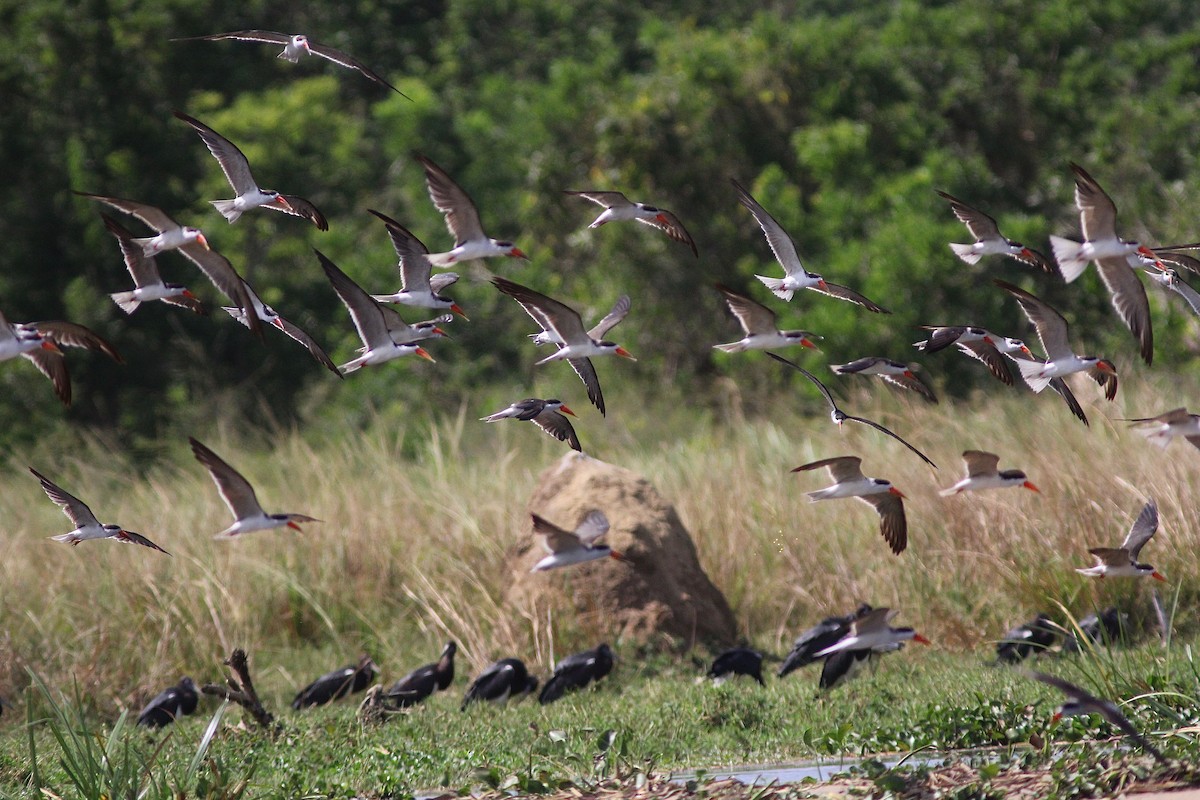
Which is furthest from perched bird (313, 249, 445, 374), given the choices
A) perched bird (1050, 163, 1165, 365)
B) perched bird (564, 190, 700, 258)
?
perched bird (1050, 163, 1165, 365)

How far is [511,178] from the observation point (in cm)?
2448

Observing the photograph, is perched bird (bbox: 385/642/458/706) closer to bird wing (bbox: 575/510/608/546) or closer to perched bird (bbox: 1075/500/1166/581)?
bird wing (bbox: 575/510/608/546)

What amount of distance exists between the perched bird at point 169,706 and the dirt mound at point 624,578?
233 cm

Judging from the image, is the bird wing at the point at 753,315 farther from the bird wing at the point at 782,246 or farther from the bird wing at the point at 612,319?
the bird wing at the point at 612,319

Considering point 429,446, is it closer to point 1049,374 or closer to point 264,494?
point 264,494

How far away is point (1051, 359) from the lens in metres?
6.45

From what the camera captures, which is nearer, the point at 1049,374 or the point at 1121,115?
the point at 1049,374

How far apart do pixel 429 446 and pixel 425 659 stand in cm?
267

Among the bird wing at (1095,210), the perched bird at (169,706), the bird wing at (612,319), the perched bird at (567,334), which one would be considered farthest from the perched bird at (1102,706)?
the perched bird at (169,706)

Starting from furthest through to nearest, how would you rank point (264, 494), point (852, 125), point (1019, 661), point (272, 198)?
point (852, 125) < point (264, 494) < point (1019, 661) < point (272, 198)

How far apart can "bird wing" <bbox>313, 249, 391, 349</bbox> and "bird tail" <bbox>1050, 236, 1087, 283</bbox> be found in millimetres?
2790

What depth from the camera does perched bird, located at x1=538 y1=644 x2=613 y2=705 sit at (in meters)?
9.11

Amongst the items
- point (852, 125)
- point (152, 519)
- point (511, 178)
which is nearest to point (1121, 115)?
point (852, 125)

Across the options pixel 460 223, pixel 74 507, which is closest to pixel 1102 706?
pixel 460 223
